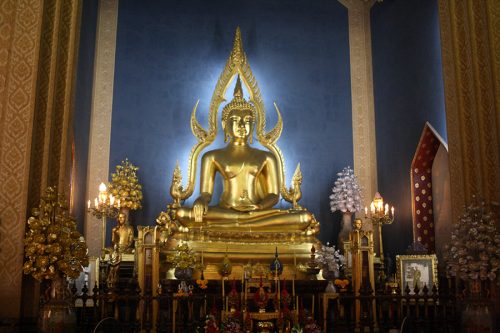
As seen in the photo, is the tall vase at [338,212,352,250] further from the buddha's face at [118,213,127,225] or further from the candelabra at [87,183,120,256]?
the candelabra at [87,183,120,256]

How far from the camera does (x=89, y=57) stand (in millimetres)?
9188

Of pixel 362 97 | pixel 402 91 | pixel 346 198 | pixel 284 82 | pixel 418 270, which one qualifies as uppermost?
pixel 284 82

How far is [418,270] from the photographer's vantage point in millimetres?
7621

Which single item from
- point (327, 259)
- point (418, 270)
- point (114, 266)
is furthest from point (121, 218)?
point (418, 270)

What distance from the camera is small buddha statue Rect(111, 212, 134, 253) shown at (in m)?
8.18

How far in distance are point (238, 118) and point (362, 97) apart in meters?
2.21

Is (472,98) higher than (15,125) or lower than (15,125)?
higher

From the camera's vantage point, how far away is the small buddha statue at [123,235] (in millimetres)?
8180

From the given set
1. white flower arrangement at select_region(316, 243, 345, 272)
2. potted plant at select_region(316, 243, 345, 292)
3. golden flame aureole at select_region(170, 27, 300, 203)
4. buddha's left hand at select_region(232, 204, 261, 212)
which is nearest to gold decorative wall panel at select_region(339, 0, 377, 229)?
golden flame aureole at select_region(170, 27, 300, 203)

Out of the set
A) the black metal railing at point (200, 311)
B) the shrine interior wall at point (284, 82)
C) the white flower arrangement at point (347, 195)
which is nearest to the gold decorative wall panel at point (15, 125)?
the black metal railing at point (200, 311)

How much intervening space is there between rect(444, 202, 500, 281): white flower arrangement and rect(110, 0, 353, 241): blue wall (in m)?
4.02

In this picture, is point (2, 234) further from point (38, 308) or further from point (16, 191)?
point (38, 308)

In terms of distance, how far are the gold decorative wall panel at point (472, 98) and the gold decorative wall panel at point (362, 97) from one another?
10.9 feet

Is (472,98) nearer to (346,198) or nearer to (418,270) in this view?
(418,270)
